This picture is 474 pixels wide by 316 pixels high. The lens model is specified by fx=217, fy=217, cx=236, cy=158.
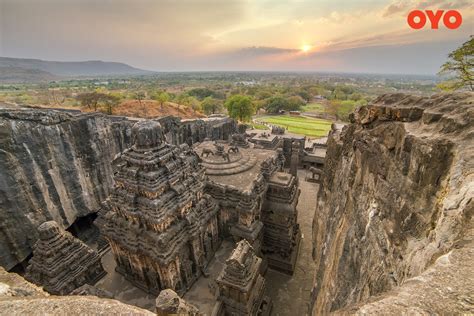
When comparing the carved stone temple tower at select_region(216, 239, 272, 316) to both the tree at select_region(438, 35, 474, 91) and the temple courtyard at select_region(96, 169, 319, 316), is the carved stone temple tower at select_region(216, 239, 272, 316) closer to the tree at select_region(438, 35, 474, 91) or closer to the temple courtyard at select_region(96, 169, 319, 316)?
the temple courtyard at select_region(96, 169, 319, 316)

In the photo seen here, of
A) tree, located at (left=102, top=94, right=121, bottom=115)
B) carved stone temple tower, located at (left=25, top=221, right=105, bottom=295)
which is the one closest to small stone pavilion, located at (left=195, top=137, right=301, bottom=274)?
carved stone temple tower, located at (left=25, top=221, right=105, bottom=295)

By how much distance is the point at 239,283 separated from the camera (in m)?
10.3

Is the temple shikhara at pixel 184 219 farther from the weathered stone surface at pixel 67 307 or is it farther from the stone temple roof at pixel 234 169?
the weathered stone surface at pixel 67 307

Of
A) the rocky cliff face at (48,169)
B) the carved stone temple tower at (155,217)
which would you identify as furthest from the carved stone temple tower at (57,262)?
the rocky cliff face at (48,169)

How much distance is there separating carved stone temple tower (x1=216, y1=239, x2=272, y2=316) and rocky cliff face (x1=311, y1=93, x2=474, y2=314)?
3682mm

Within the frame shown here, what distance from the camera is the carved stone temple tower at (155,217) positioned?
11.1 m

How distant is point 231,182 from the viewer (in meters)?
15.5

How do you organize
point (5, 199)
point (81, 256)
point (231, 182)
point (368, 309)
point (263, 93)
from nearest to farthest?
point (368, 309)
point (81, 256)
point (5, 199)
point (231, 182)
point (263, 93)

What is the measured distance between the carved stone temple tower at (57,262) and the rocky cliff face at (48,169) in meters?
4.71

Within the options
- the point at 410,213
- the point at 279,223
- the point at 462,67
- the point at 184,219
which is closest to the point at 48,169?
the point at 184,219

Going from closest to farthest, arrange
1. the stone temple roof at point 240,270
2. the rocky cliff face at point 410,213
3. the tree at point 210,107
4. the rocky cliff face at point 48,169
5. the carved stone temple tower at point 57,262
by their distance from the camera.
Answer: the rocky cliff face at point 410,213, the stone temple roof at point 240,270, the carved stone temple tower at point 57,262, the rocky cliff face at point 48,169, the tree at point 210,107

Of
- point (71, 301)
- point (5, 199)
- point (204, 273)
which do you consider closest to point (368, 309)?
point (71, 301)

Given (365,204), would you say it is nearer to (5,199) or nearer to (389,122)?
(389,122)

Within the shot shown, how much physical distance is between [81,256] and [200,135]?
20.6m
